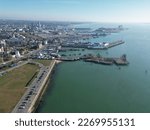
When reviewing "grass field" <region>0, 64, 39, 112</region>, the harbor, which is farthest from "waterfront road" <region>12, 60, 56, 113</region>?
the harbor

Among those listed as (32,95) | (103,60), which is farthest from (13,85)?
(103,60)

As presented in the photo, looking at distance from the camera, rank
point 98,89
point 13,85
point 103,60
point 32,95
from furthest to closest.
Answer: point 103,60, point 98,89, point 13,85, point 32,95

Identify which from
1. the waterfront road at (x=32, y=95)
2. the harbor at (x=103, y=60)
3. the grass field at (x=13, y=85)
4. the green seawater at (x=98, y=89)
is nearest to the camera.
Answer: the waterfront road at (x=32, y=95)

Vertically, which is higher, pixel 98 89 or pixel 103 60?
pixel 98 89

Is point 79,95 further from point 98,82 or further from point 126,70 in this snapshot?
point 126,70

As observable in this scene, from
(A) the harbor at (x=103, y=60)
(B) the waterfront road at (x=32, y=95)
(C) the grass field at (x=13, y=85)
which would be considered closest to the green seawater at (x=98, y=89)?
(B) the waterfront road at (x=32, y=95)

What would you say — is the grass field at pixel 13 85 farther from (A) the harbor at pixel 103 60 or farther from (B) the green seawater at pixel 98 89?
(A) the harbor at pixel 103 60

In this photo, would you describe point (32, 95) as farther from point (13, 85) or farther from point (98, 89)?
point (98, 89)
